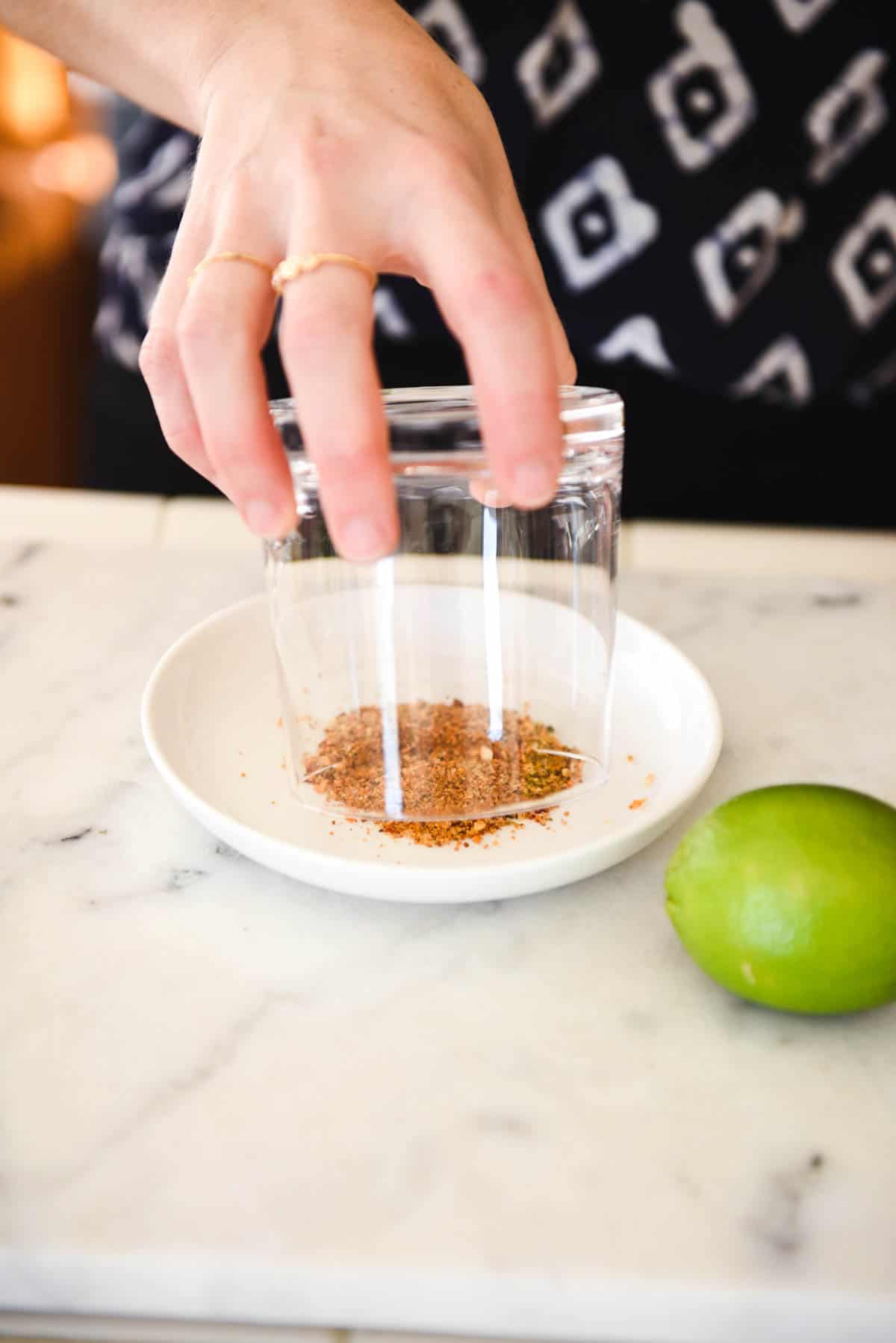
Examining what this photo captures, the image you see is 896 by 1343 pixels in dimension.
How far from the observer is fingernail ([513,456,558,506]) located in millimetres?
529

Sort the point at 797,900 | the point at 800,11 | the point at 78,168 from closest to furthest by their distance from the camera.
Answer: the point at 797,900 → the point at 800,11 → the point at 78,168

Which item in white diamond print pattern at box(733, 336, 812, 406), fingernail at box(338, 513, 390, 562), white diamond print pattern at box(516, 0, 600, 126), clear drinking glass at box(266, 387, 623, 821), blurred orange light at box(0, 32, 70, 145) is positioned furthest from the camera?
blurred orange light at box(0, 32, 70, 145)

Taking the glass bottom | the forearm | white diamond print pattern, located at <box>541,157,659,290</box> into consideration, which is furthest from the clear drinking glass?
white diamond print pattern, located at <box>541,157,659,290</box>

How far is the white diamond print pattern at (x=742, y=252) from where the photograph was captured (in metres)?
1.13

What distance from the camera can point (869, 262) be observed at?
117cm

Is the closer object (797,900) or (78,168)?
(797,900)

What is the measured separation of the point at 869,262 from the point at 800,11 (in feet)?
0.79

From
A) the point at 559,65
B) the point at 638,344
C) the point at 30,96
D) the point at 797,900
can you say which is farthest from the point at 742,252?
the point at 30,96

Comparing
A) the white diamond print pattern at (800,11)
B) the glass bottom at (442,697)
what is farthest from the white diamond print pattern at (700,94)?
the glass bottom at (442,697)

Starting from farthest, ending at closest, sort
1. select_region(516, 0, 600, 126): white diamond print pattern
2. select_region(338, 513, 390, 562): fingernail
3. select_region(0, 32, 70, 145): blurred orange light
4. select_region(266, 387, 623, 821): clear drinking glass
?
select_region(0, 32, 70, 145): blurred orange light, select_region(516, 0, 600, 126): white diamond print pattern, select_region(266, 387, 623, 821): clear drinking glass, select_region(338, 513, 390, 562): fingernail

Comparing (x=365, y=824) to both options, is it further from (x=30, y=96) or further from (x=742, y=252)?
(x=30, y=96)

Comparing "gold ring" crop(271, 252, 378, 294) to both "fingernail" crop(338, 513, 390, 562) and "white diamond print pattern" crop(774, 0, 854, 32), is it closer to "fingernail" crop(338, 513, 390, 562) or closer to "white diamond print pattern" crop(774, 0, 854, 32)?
"fingernail" crop(338, 513, 390, 562)

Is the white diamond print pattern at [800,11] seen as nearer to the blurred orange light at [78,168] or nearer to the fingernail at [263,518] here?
the fingernail at [263,518]

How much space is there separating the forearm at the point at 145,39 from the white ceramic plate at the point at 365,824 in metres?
0.34
